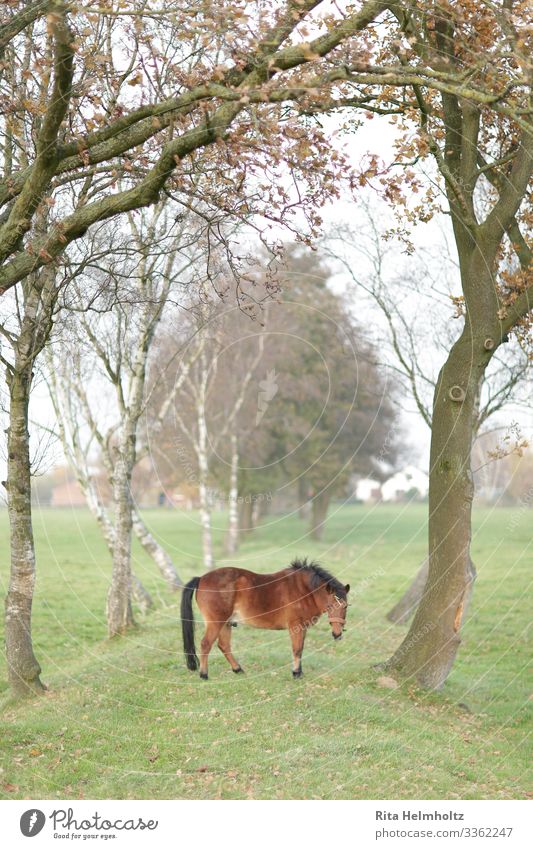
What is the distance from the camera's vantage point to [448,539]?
14.7 metres

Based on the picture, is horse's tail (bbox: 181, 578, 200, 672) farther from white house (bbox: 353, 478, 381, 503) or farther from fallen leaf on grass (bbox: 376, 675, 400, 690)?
white house (bbox: 353, 478, 381, 503)

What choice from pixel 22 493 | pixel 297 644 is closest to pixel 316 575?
pixel 297 644

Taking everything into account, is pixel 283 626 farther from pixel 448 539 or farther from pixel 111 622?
pixel 111 622

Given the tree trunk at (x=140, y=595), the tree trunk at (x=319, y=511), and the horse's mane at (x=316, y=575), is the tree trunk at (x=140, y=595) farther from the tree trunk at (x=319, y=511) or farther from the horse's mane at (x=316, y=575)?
the tree trunk at (x=319, y=511)

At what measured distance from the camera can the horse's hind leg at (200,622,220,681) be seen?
13.7m

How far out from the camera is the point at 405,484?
55.9 m

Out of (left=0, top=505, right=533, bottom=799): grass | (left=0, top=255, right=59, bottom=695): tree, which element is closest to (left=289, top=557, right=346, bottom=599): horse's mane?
(left=0, top=505, right=533, bottom=799): grass

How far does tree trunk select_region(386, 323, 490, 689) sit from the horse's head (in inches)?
91.2

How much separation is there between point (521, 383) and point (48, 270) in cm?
1390

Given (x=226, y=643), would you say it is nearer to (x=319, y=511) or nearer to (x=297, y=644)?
(x=297, y=644)

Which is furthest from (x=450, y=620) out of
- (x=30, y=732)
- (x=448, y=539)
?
(x=30, y=732)

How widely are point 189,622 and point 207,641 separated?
408 mm

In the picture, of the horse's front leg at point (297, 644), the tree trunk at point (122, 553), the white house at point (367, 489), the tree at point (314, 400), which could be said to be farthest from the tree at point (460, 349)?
the white house at point (367, 489)

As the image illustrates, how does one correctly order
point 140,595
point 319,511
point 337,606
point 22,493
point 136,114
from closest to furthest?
1. point 136,114
2. point 337,606
3. point 22,493
4. point 140,595
5. point 319,511
